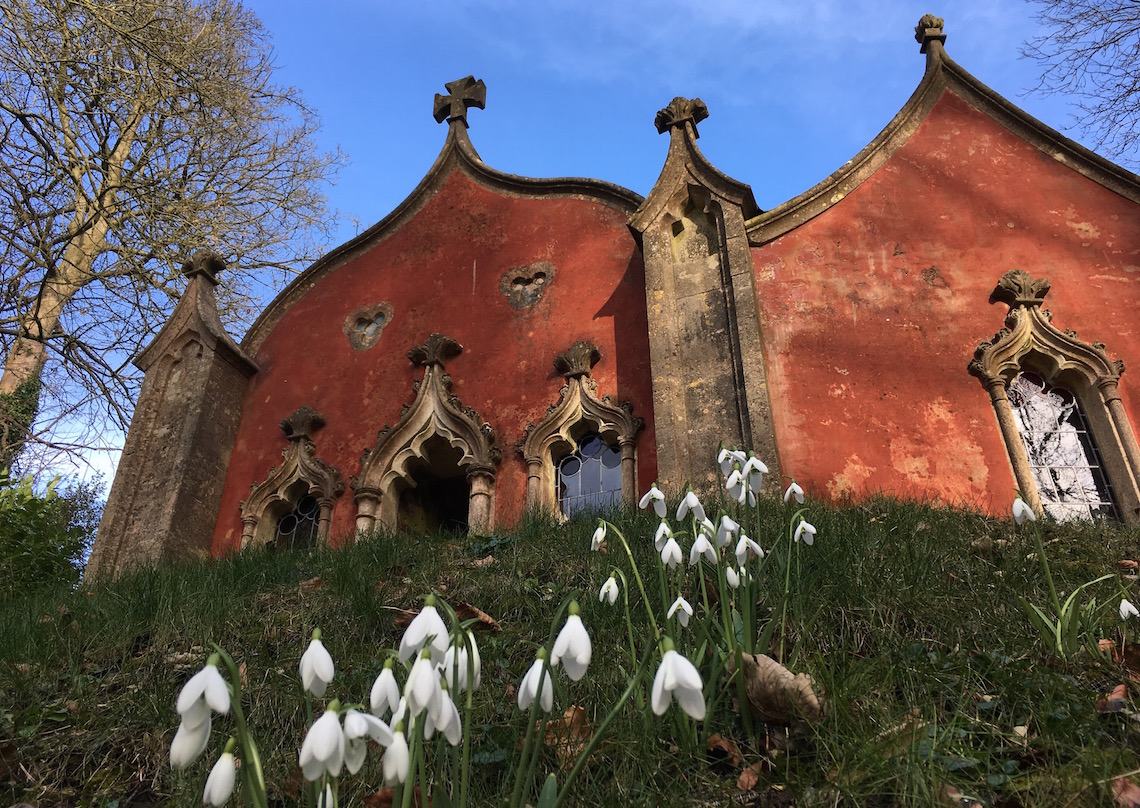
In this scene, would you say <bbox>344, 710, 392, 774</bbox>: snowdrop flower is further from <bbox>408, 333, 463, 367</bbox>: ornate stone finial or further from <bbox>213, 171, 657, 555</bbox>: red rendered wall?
<bbox>408, 333, 463, 367</bbox>: ornate stone finial

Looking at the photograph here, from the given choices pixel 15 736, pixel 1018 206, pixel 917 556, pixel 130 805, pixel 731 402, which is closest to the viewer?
pixel 130 805

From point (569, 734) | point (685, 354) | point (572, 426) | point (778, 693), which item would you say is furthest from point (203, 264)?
point (778, 693)

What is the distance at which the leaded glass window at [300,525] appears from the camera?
37.0ft

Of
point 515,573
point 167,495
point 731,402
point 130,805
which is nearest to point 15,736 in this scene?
point 130,805

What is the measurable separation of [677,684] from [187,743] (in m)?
1.20

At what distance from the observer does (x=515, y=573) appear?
19.5ft

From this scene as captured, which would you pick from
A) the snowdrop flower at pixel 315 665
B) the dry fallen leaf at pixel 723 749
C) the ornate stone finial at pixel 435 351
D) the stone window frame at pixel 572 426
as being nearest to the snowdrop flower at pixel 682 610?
the dry fallen leaf at pixel 723 749

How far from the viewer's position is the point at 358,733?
2133 mm

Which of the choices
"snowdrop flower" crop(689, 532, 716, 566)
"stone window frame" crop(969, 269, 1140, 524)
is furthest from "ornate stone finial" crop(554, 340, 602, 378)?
"snowdrop flower" crop(689, 532, 716, 566)

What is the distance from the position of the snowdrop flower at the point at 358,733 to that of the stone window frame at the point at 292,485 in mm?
9067

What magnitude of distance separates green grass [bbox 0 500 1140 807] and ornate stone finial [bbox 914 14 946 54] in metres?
7.66

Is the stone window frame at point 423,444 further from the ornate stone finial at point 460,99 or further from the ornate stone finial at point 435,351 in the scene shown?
the ornate stone finial at point 460,99

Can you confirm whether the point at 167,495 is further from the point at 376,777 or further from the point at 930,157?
the point at 930,157

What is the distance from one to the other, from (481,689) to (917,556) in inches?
103
